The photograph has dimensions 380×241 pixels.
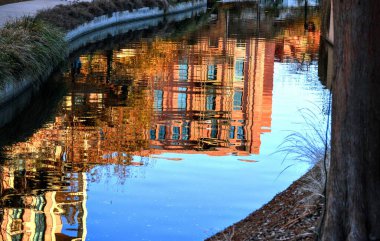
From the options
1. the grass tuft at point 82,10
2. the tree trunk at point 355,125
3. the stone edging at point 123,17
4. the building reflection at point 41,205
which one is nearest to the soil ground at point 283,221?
the tree trunk at point 355,125

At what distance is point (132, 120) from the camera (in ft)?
57.7

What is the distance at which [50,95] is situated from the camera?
20.3 metres

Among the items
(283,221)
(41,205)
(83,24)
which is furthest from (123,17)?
(283,221)

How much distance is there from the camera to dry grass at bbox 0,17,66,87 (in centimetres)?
1812

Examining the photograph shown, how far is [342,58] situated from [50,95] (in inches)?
559

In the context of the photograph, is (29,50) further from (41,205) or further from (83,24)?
(83,24)

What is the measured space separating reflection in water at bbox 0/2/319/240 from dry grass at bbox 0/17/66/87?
2.97 feet

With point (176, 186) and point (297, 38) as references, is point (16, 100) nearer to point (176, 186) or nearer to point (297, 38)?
point (176, 186)

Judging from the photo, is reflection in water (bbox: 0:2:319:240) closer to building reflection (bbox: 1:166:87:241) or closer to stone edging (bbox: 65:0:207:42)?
building reflection (bbox: 1:166:87:241)

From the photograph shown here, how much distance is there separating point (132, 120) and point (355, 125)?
11.0 meters

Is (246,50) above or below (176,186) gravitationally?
above

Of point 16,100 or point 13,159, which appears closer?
point 13,159

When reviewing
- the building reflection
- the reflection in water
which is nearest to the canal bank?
the reflection in water

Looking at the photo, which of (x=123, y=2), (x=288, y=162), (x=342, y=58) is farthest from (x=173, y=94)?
(x=123, y=2)
